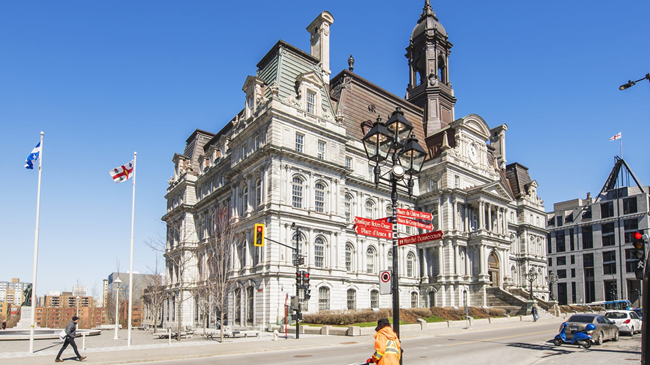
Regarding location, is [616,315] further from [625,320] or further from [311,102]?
[311,102]

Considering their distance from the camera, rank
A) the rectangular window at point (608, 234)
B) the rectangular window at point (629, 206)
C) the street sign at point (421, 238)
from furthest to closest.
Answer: the rectangular window at point (608, 234)
the rectangular window at point (629, 206)
the street sign at point (421, 238)

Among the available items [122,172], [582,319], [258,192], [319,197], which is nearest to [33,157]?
[122,172]

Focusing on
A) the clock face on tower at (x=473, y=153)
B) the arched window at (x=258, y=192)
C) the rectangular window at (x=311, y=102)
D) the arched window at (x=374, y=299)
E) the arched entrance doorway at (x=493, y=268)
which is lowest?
the arched window at (x=374, y=299)

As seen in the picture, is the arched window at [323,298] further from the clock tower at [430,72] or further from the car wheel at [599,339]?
the clock tower at [430,72]

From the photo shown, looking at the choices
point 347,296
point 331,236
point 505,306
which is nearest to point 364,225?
point 331,236

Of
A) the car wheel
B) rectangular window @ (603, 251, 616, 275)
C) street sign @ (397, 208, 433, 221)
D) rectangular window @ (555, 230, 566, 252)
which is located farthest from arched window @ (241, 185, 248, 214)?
rectangular window @ (555, 230, 566, 252)

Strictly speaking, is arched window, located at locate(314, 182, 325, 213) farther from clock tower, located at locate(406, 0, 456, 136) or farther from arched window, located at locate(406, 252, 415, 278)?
clock tower, located at locate(406, 0, 456, 136)

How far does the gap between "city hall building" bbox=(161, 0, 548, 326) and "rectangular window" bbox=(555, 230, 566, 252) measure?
105 ft

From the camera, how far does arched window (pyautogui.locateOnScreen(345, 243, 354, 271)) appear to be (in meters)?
52.3

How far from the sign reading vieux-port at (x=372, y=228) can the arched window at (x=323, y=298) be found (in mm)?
29128

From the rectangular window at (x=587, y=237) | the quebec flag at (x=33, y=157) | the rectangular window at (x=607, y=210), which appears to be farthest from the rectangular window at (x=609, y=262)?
the quebec flag at (x=33, y=157)

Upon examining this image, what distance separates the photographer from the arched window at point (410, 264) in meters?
58.8

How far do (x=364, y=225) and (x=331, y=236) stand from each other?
101ft

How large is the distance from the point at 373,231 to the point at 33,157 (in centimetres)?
2009
